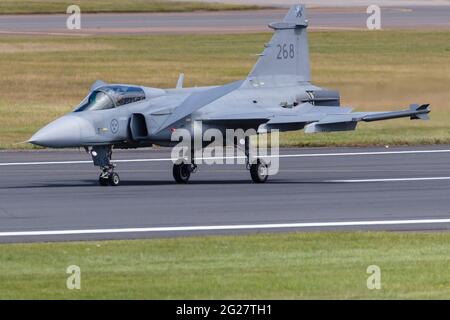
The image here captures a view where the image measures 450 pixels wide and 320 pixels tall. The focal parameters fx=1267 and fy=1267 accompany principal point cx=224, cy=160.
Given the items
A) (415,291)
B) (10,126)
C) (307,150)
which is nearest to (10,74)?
(10,126)

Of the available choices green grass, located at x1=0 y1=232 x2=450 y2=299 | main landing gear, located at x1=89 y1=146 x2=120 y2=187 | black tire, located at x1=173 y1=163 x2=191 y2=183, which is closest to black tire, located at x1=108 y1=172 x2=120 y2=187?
main landing gear, located at x1=89 y1=146 x2=120 y2=187

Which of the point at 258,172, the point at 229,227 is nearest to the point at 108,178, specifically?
the point at 258,172

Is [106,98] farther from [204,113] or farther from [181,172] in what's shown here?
[181,172]

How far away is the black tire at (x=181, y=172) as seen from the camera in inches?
1061

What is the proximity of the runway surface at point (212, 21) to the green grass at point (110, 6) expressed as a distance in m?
1.48

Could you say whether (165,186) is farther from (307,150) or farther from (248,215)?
(307,150)

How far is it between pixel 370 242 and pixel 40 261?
487 cm

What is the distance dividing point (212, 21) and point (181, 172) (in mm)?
40635

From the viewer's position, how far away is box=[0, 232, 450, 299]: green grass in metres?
14.8

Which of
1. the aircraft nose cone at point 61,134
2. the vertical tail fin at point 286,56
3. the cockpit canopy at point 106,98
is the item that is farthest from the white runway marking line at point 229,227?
the vertical tail fin at point 286,56

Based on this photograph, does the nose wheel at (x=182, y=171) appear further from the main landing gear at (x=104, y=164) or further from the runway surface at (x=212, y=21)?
the runway surface at (x=212, y=21)

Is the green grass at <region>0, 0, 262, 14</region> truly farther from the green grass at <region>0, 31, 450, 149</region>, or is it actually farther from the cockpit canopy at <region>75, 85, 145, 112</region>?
the cockpit canopy at <region>75, 85, 145, 112</region>

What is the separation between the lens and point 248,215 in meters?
21.7

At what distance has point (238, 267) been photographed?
16453 millimetres
